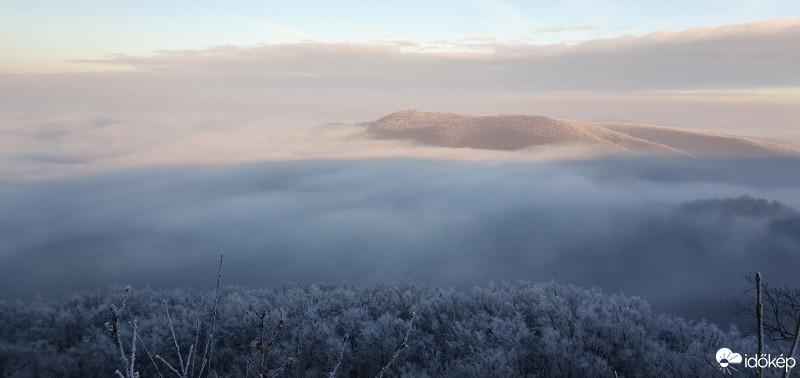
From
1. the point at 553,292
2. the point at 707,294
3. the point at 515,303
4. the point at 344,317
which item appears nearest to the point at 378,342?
the point at 344,317

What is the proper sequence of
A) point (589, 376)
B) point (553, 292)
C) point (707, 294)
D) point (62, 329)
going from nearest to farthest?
point (589, 376) → point (62, 329) → point (553, 292) → point (707, 294)

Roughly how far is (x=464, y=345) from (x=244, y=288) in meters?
16.1

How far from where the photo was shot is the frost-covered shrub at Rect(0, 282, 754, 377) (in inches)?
667

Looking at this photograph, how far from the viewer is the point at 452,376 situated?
16.3 meters

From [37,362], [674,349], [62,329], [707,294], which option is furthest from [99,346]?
[707,294]

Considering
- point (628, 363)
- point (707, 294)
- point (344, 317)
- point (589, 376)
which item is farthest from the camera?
point (707, 294)

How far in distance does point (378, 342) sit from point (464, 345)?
2760 mm

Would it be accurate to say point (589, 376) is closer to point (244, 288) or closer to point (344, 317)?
point (344, 317)

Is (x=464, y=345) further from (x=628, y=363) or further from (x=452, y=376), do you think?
(x=628, y=363)

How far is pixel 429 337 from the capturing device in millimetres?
19672

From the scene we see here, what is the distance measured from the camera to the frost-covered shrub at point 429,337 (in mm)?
16938

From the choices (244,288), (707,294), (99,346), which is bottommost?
(707,294)

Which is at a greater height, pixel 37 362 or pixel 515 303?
pixel 515 303

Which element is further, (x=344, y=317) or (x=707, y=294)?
(x=707, y=294)
